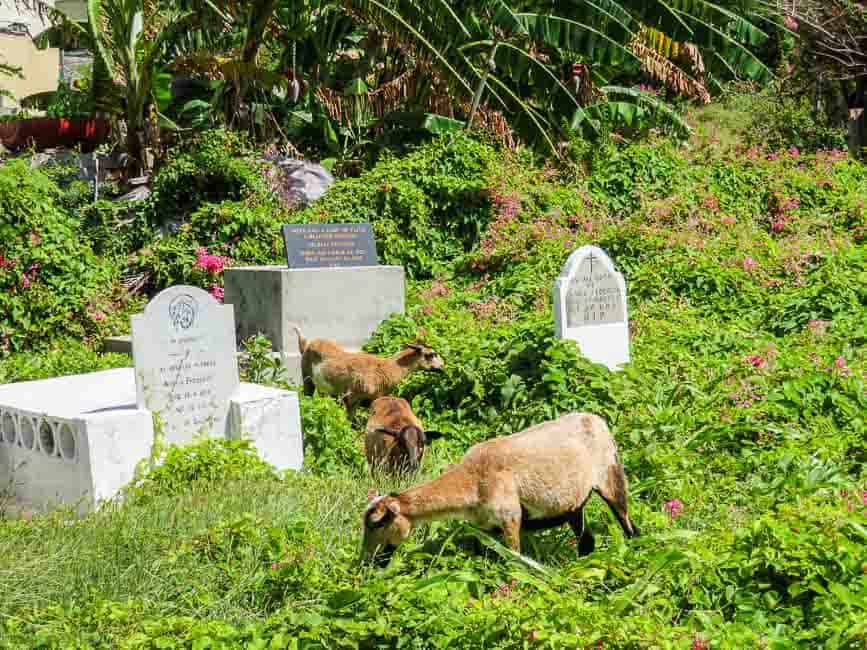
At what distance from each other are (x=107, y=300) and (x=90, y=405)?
691 centimetres

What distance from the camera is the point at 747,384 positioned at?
29.7 ft

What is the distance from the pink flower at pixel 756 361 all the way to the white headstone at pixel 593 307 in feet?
4.35

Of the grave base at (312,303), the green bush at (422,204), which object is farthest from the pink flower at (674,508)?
the green bush at (422,204)

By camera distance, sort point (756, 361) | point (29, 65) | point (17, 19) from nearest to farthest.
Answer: point (756, 361)
point (17, 19)
point (29, 65)

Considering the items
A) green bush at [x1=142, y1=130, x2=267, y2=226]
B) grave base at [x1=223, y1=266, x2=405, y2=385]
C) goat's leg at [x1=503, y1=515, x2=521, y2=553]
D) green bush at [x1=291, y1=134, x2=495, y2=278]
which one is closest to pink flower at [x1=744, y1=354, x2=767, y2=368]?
goat's leg at [x1=503, y1=515, x2=521, y2=553]

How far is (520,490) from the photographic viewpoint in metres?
5.58

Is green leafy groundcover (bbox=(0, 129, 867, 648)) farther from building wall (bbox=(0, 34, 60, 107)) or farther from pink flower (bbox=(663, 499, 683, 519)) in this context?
building wall (bbox=(0, 34, 60, 107))

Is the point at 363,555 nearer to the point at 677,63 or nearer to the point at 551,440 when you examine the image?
the point at 551,440

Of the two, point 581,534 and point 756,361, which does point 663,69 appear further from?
point 581,534

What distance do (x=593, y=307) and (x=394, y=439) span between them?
3.25m

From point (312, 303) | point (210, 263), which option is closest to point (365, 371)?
point (312, 303)

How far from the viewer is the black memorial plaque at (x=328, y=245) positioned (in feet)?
41.5

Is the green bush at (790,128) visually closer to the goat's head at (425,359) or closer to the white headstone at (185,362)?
the goat's head at (425,359)

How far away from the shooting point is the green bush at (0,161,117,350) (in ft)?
44.6
